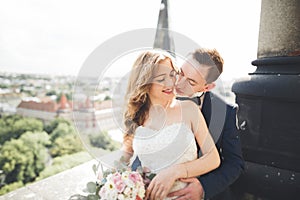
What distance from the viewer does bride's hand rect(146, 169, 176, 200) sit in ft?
4.38

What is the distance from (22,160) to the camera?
17.6 m

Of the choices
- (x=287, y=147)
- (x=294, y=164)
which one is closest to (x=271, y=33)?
(x=287, y=147)

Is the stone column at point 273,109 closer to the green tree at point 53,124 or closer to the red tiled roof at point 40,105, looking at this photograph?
the red tiled roof at point 40,105

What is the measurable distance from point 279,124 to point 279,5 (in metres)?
1.29

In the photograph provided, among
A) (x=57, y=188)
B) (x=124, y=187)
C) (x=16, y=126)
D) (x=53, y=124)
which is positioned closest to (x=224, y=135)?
(x=124, y=187)

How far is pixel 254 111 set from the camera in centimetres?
235

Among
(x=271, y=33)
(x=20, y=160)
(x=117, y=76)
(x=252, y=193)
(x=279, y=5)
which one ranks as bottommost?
(x=20, y=160)

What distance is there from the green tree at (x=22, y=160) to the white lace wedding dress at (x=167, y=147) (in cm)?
1861

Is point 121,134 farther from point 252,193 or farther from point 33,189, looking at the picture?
point 33,189

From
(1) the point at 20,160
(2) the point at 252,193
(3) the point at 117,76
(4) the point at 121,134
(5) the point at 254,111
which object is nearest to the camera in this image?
(3) the point at 117,76

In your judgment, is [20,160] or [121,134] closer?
[121,134]

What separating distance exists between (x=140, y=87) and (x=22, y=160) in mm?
19820

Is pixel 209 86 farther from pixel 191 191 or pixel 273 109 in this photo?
pixel 273 109

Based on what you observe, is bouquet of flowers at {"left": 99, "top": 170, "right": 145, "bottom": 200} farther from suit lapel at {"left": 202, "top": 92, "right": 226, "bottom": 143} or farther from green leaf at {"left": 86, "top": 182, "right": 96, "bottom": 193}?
suit lapel at {"left": 202, "top": 92, "right": 226, "bottom": 143}
